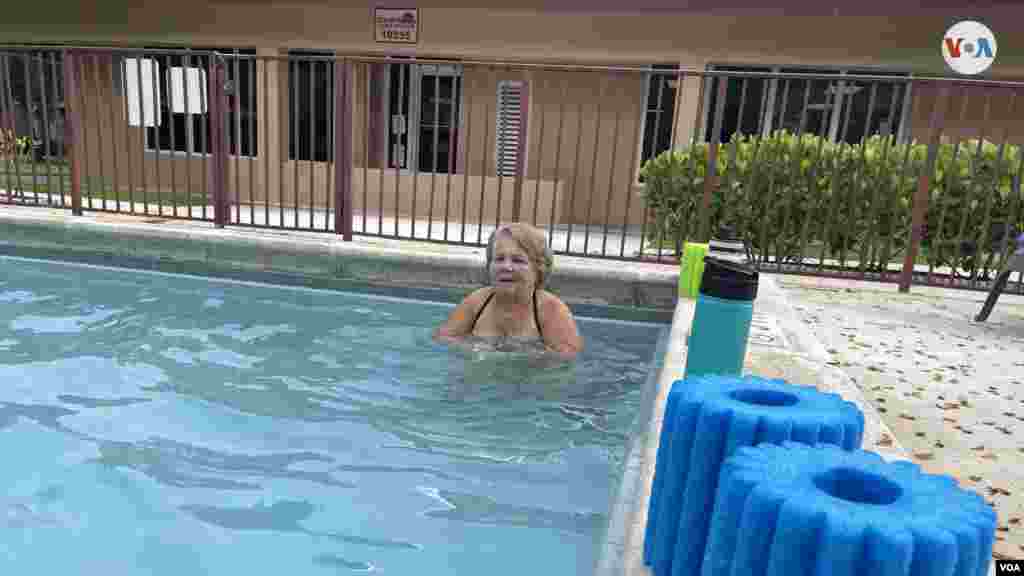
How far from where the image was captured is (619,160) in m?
10.8

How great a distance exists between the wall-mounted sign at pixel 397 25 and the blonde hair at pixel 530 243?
25.2 feet

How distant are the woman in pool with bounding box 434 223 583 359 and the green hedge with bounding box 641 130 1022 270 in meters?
2.59

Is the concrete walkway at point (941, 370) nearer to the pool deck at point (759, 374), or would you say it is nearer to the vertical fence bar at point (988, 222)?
the pool deck at point (759, 374)

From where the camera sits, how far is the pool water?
2.35 metres

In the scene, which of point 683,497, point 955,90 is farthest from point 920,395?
point 955,90

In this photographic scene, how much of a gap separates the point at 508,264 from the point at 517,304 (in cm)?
43

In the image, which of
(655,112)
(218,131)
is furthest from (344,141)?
(655,112)

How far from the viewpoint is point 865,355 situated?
3.46m

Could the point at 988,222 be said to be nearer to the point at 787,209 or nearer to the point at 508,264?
the point at 787,209

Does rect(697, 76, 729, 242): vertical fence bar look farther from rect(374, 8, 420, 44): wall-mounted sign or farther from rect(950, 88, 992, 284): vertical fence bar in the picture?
rect(374, 8, 420, 44): wall-mounted sign

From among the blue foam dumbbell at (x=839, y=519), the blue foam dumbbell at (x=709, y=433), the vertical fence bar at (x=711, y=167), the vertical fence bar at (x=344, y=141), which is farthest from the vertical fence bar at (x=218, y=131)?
the blue foam dumbbell at (x=839, y=519)

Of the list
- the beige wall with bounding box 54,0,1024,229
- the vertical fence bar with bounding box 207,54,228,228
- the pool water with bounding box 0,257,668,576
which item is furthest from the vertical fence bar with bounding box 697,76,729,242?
the vertical fence bar with bounding box 207,54,228,228

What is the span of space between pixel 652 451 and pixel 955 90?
9137 mm

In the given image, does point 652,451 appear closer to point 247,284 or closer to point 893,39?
point 247,284
